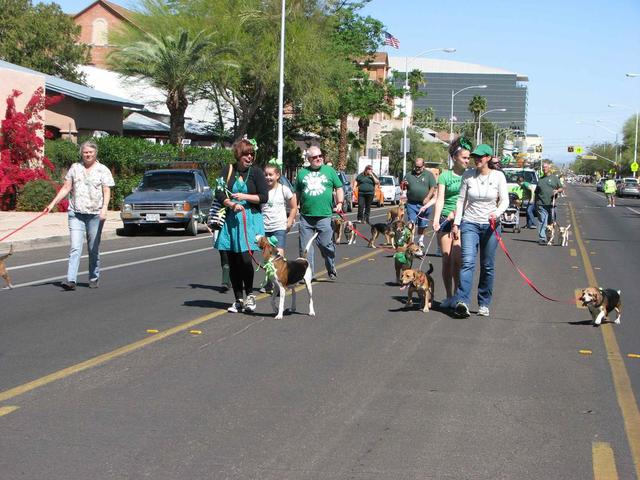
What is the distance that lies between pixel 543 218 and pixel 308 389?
57.8ft

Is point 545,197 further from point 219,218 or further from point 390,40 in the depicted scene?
point 390,40

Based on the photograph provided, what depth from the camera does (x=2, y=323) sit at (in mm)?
10102

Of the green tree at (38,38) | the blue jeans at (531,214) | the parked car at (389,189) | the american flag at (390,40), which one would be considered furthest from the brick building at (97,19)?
the blue jeans at (531,214)

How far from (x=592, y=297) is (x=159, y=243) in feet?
45.1

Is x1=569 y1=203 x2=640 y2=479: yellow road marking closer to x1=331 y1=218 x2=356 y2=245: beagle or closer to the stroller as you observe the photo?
x1=331 y1=218 x2=356 y2=245: beagle

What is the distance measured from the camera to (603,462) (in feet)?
18.4

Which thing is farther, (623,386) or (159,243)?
A: (159,243)

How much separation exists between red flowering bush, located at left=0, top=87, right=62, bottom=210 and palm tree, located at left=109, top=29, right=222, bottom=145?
31.6 feet

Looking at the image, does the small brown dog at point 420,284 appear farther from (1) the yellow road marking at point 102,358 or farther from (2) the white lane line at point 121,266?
(2) the white lane line at point 121,266

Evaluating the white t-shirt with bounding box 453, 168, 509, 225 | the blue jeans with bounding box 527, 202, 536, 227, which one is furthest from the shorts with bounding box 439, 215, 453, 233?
the blue jeans with bounding box 527, 202, 536, 227

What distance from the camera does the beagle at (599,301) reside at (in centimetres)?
1045

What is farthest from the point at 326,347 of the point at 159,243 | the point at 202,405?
the point at 159,243

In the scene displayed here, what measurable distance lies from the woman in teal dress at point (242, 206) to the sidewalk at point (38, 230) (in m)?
10.2

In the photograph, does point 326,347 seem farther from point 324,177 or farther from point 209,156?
point 209,156
